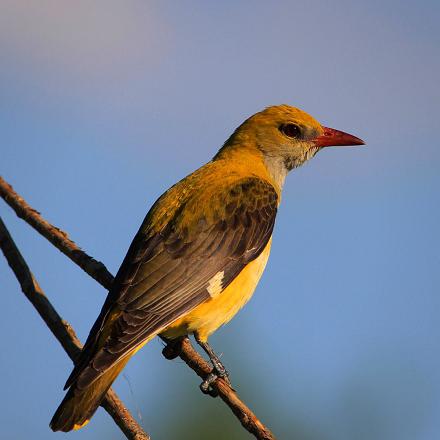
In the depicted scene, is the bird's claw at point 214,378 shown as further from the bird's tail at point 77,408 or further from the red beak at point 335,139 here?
the red beak at point 335,139

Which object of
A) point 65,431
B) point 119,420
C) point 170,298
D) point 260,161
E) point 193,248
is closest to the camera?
point 119,420

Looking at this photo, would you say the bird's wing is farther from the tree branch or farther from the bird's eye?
the bird's eye

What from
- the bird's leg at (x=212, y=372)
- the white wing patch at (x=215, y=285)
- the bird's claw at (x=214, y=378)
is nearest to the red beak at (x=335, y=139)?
the white wing patch at (x=215, y=285)

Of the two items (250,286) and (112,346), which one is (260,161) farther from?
(112,346)

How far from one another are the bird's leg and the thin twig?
700 millimetres

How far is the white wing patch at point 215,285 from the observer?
4973 millimetres

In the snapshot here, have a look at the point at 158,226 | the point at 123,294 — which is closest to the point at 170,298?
the point at 123,294

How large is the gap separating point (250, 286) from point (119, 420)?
5.46ft

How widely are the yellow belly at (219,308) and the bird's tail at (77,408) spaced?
0.80 m

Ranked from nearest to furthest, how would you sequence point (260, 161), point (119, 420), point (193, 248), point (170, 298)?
point (119, 420)
point (170, 298)
point (193, 248)
point (260, 161)

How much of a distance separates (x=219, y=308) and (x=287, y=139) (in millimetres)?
1835

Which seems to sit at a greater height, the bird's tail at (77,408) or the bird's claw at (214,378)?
the bird's tail at (77,408)

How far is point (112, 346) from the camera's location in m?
4.39

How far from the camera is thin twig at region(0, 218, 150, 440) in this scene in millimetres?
3838
